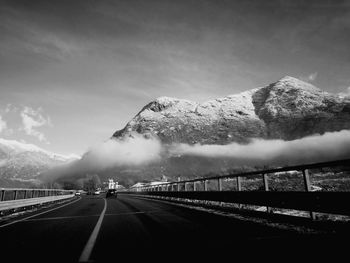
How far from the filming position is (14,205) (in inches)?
587

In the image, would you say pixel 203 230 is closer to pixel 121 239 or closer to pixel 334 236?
pixel 121 239

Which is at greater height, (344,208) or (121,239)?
(344,208)

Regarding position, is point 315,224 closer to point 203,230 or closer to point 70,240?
point 203,230

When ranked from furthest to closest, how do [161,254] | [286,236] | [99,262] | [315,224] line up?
1. [315,224]
2. [286,236]
3. [161,254]
4. [99,262]

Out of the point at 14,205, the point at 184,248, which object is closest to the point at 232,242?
the point at 184,248

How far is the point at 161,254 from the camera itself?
4512mm

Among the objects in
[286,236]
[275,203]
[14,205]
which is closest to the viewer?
[286,236]

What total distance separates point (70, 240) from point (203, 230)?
3044 millimetres

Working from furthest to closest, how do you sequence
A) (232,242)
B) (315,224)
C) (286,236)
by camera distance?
(315,224)
(286,236)
(232,242)

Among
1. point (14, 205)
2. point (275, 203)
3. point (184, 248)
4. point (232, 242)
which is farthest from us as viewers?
point (14, 205)

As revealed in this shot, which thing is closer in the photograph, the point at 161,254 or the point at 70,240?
the point at 161,254

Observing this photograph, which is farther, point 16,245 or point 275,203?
point 275,203

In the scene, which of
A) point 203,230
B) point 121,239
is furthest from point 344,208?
point 121,239

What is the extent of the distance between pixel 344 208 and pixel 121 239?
4678mm
